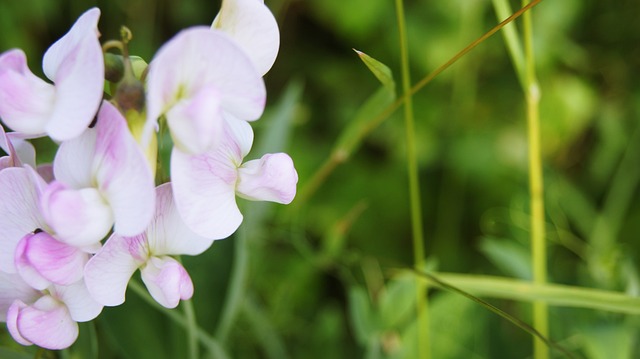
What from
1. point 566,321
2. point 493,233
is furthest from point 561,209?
point 566,321

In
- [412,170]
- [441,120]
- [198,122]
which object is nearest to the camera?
[198,122]

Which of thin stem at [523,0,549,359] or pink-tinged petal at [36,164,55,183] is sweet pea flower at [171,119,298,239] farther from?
thin stem at [523,0,549,359]

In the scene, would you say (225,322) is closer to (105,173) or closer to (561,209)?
(105,173)

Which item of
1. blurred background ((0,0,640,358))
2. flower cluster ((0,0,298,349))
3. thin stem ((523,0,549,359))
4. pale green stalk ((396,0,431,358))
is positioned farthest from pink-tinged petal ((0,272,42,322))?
blurred background ((0,0,640,358))

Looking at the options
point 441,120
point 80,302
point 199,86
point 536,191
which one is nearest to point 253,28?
point 199,86

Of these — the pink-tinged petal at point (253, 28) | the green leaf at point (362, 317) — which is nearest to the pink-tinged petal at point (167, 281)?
the pink-tinged petal at point (253, 28)

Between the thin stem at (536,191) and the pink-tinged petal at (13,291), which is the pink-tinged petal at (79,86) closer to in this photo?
the pink-tinged petal at (13,291)

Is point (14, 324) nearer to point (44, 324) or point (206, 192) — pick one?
point (44, 324)
